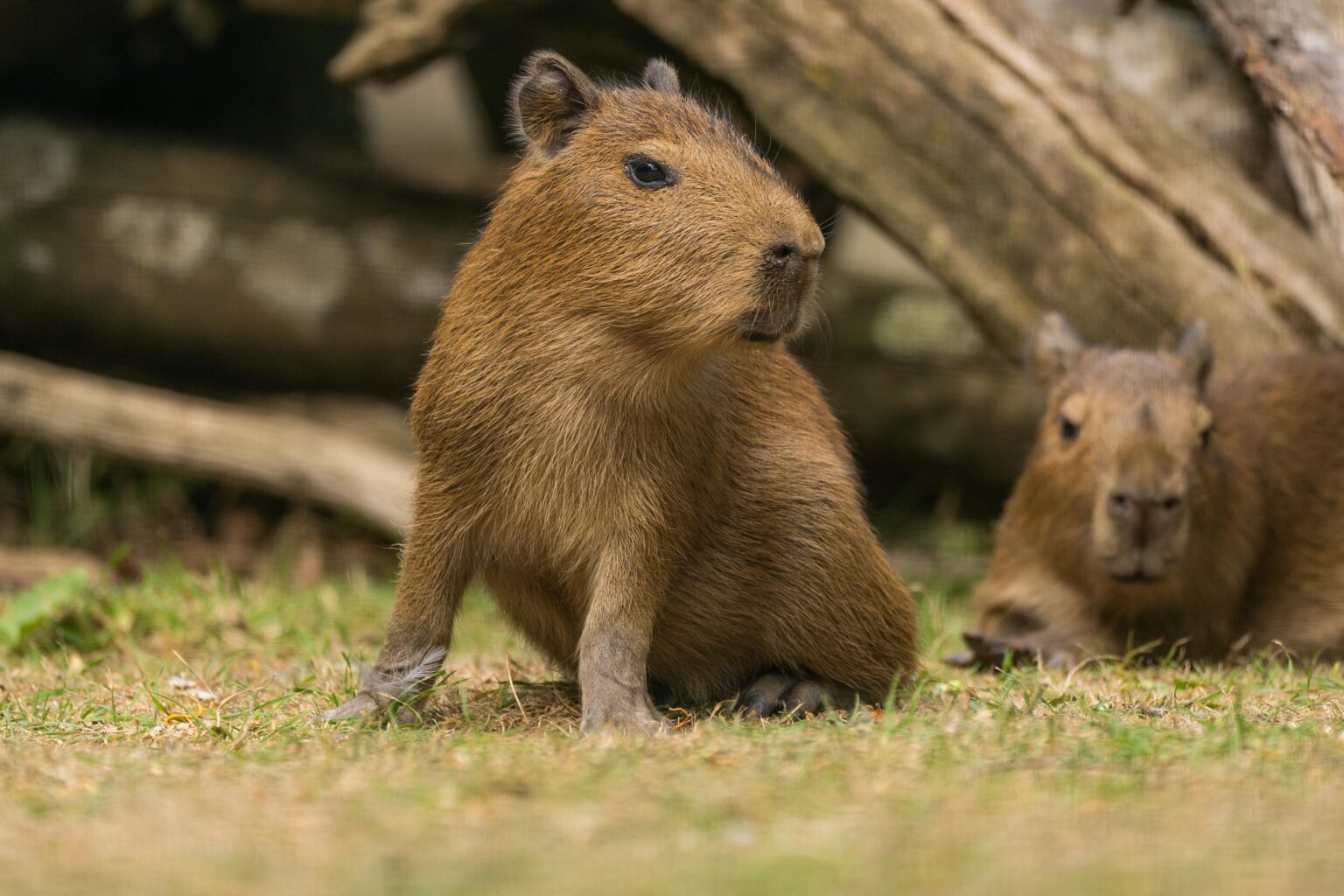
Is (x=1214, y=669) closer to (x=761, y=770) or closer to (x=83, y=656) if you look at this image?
A: (x=761, y=770)

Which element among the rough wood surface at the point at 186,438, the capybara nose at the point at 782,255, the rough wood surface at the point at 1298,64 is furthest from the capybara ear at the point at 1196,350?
the rough wood surface at the point at 186,438

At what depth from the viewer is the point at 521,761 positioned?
10.3ft

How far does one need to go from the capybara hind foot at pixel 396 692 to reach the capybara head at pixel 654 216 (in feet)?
3.27

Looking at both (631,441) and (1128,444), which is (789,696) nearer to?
(631,441)

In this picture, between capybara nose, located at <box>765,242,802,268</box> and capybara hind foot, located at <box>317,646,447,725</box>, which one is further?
capybara hind foot, located at <box>317,646,447,725</box>

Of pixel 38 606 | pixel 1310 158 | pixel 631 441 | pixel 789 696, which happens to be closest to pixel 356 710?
pixel 631 441

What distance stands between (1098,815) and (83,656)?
388 centimetres

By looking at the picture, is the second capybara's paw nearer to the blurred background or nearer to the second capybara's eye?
the second capybara's eye

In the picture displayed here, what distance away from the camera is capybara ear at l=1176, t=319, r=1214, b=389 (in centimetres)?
563

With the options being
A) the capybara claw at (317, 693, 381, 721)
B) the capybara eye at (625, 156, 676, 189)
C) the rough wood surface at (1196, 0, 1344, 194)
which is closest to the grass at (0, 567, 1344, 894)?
the capybara claw at (317, 693, 381, 721)

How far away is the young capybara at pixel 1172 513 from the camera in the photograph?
538 centimetres

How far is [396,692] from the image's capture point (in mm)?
3916

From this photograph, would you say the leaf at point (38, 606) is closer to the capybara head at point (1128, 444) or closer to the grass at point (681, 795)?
the grass at point (681, 795)

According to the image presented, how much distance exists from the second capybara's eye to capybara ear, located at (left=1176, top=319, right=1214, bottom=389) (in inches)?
17.9
